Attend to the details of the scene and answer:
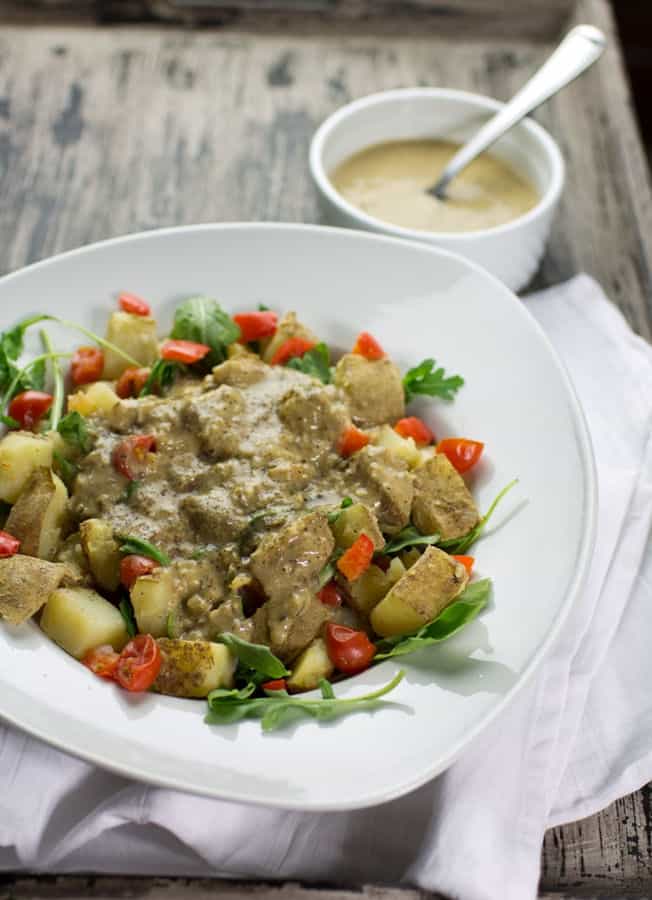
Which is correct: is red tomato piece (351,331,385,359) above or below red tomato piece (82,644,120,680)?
above

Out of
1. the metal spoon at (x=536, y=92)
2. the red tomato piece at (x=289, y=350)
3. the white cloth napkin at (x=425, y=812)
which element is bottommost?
the white cloth napkin at (x=425, y=812)

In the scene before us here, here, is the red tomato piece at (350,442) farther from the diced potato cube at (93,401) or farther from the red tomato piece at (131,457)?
the diced potato cube at (93,401)

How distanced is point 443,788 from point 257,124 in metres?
3.73

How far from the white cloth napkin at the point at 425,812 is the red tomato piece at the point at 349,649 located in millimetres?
362

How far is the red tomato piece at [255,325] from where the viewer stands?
366 centimetres

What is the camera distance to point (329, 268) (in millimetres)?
3795

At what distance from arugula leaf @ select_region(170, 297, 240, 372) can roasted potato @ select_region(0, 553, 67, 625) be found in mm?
1013

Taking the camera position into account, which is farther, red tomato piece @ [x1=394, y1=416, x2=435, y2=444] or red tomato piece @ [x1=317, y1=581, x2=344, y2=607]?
red tomato piece @ [x1=394, y1=416, x2=435, y2=444]

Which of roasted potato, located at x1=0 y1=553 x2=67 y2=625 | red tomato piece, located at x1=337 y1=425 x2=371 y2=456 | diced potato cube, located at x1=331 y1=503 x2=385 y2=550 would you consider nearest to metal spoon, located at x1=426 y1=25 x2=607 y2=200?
red tomato piece, located at x1=337 y1=425 x2=371 y2=456

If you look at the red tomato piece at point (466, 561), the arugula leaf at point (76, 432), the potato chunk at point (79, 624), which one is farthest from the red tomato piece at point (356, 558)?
the arugula leaf at point (76, 432)

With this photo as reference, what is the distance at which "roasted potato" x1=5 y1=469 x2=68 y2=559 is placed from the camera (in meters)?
2.98

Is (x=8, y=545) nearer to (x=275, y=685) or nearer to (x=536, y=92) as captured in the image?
(x=275, y=685)

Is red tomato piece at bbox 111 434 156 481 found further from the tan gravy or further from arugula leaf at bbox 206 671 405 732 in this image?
the tan gravy

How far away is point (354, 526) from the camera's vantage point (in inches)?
116
